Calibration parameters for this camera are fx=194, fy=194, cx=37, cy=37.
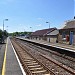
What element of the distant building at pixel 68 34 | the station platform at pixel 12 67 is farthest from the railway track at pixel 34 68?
the distant building at pixel 68 34

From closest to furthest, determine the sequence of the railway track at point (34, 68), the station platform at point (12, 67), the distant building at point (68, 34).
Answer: the railway track at point (34, 68)
the station platform at point (12, 67)
the distant building at point (68, 34)

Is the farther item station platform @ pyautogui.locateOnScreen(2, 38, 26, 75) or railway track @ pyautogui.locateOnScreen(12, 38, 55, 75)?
station platform @ pyautogui.locateOnScreen(2, 38, 26, 75)

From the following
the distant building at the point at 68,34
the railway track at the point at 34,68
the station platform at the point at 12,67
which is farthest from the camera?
the distant building at the point at 68,34

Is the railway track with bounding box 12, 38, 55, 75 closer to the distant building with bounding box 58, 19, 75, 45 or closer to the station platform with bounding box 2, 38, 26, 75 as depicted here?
the station platform with bounding box 2, 38, 26, 75

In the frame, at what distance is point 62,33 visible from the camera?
46.6m

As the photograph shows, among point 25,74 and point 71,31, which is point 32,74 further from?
point 71,31

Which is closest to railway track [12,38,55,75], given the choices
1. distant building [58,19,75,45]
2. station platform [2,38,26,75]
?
station platform [2,38,26,75]

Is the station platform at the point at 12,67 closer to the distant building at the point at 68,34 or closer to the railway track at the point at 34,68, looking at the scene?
the railway track at the point at 34,68

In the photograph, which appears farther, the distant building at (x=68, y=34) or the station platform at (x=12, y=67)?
the distant building at (x=68, y=34)

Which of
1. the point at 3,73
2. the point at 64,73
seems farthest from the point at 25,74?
the point at 64,73

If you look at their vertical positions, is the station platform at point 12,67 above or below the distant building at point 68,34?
below

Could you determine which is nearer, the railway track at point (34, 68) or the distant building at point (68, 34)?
the railway track at point (34, 68)

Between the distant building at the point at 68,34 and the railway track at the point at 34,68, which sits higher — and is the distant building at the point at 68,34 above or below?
above

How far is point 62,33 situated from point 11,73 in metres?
35.7
